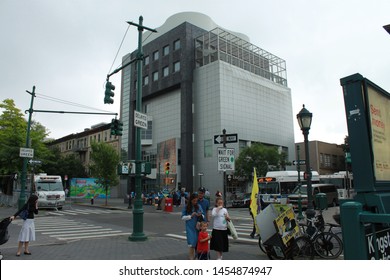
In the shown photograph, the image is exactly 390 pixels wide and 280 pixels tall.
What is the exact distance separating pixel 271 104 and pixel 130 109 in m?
25.3

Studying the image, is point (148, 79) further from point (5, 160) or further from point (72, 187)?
point (5, 160)

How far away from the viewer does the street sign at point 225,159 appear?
12578 mm

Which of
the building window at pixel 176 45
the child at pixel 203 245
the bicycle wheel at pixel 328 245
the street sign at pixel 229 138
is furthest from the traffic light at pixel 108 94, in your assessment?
the building window at pixel 176 45

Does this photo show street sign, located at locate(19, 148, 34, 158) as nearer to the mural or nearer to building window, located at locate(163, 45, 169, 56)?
the mural

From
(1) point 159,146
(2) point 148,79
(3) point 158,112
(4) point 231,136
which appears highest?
(2) point 148,79

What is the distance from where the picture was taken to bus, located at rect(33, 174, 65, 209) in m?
27.9

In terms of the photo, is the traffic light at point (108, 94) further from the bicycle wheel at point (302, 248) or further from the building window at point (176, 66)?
the building window at point (176, 66)

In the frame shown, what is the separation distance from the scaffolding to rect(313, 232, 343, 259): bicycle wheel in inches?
1728

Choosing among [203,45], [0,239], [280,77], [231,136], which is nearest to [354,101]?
[0,239]

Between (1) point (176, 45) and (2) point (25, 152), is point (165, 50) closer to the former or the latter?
(1) point (176, 45)

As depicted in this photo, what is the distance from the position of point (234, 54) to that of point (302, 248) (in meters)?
49.9

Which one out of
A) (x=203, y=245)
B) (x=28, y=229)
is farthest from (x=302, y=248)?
(x=28, y=229)

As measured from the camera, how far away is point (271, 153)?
4328cm
